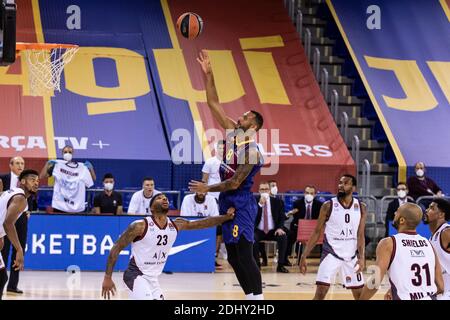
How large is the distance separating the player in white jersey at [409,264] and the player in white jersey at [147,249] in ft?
7.41

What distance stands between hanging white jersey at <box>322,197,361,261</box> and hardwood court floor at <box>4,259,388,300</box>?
1.95 meters

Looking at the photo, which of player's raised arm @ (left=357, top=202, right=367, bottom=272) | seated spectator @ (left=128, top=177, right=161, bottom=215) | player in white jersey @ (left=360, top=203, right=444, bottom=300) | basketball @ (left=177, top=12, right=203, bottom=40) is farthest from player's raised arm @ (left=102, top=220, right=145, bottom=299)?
seated spectator @ (left=128, top=177, right=161, bottom=215)

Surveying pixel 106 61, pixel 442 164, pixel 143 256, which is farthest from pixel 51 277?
pixel 442 164

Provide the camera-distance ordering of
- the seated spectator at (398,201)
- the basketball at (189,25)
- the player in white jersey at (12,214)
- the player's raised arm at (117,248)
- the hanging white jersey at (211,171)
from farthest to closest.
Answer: the seated spectator at (398,201)
the hanging white jersey at (211,171)
the basketball at (189,25)
the player in white jersey at (12,214)
the player's raised arm at (117,248)

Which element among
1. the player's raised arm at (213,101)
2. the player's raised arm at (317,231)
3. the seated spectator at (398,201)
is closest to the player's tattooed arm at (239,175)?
the player's raised arm at (213,101)

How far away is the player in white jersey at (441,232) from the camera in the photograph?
9.29 m

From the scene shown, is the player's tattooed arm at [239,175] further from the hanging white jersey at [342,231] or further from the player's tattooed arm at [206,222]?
the hanging white jersey at [342,231]

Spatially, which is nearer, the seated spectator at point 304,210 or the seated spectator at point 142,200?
the seated spectator at point 142,200

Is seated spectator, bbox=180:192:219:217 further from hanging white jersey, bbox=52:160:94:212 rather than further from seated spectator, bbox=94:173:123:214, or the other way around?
hanging white jersey, bbox=52:160:94:212

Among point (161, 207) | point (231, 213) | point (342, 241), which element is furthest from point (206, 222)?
point (342, 241)

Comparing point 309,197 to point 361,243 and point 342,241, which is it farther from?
point 342,241

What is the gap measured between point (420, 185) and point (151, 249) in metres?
10.7

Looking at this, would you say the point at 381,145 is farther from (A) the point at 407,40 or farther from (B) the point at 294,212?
(B) the point at 294,212

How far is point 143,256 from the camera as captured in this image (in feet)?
32.0
